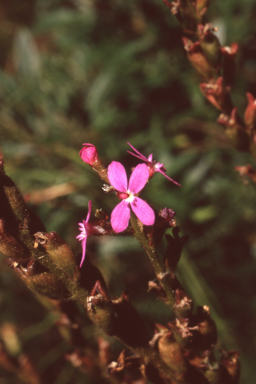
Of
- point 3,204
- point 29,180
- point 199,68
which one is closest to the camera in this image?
point 3,204

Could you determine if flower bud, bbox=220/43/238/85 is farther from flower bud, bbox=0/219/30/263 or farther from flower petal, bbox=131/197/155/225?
flower bud, bbox=0/219/30/263

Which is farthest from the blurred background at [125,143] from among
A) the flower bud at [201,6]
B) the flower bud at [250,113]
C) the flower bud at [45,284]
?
the flower bud at [45,284]

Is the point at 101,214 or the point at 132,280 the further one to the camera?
the point at 132,280

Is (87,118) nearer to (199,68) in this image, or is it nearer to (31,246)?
(199,68)

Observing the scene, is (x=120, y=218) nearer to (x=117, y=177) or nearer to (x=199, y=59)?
(x=117, y=177)

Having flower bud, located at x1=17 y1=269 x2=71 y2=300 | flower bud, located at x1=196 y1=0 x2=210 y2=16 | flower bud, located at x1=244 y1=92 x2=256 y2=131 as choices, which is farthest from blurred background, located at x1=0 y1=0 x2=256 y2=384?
flower bud, located at x1=17 y1=269 x2=71 y2=300

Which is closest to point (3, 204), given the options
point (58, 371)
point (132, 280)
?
point (132, 280)
